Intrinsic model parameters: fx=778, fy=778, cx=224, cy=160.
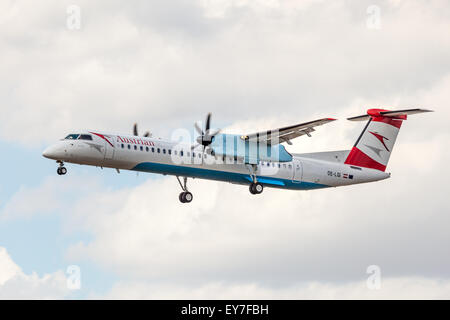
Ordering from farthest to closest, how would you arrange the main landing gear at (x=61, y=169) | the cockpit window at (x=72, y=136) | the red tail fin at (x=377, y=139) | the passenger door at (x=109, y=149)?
the red tail fin at (x=377, y=139), the passenger door at (x=109, y=149), the cockpit window at (x=72, y=136), the main landing gear at (x=61, y=169)

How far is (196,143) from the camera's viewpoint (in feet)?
144

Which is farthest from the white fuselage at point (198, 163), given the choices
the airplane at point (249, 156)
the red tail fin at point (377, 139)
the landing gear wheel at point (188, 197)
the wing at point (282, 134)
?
the landing gear wheel at point (188, 197)

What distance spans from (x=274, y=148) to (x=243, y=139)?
1892mm

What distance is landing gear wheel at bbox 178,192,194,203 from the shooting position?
46406 millimetres

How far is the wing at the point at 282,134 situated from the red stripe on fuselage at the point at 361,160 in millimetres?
6490

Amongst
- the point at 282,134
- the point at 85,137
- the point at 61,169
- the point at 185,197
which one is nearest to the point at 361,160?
the point at 282,134

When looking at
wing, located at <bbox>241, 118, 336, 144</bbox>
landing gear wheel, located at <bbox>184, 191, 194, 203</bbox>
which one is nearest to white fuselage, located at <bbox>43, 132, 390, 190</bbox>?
wing, located at <bbox>241, 118, 336, 144</bbox>

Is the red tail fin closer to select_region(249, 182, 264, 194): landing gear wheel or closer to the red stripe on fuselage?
the red stripe on fuselage

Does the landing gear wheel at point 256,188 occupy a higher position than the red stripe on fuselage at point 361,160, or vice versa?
the red stripe on fuselage at point 361,160

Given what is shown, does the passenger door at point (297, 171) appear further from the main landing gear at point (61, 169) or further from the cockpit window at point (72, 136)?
the main landing gear at point (61, 169)

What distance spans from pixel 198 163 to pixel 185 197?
3.97m

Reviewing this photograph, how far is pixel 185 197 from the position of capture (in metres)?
46.4

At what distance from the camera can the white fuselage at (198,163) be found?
3991cm

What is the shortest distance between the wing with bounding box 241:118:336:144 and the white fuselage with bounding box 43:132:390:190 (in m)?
1.66
